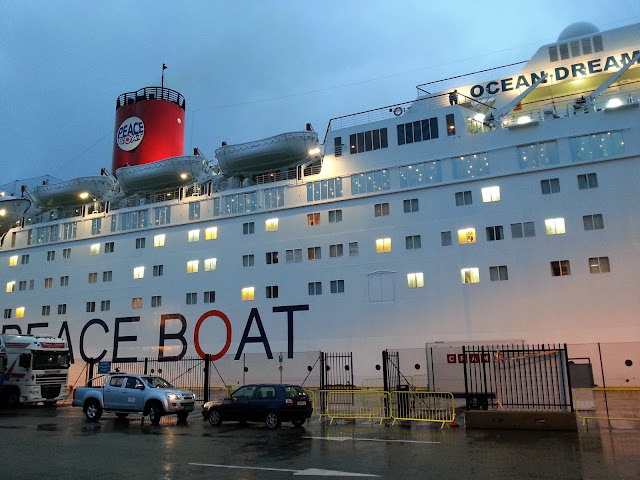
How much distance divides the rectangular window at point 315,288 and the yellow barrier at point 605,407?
14551 millimetres

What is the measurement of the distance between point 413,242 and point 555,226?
6.99 m

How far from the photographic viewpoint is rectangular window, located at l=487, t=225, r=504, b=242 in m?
25.4

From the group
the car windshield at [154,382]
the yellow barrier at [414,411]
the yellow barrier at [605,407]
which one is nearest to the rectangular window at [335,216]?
the yellow barrier at [414,411]

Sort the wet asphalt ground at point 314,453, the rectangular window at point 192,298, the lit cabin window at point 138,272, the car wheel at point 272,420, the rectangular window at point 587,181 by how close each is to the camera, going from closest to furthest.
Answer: the wet asphalt ground at point 314,453, the car wheel at point 272,420, the rectangular window at point 587,181, the rectangular window at point 192,298, the lit cabin window at point 138,272

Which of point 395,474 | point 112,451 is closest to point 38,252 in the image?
point 112,451

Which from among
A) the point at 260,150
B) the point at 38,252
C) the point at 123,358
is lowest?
the point at 123,358

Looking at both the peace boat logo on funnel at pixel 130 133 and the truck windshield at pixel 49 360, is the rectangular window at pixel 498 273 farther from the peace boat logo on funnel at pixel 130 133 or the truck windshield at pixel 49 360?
the peace boat logo on funnel at pixel 130 133

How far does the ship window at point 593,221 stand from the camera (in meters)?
23.7

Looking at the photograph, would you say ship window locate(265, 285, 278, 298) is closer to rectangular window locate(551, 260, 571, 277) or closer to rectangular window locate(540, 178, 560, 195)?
rectangular window locate(551, 260, 571, 277)

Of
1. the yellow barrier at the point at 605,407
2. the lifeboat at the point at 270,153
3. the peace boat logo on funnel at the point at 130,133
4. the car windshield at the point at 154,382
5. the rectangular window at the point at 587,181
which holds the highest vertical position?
the peace boat logo on funnel at the point at 130,133

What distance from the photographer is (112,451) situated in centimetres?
1080

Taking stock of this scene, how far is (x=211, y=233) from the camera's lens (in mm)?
33062

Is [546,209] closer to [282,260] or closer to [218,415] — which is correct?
[282,260]

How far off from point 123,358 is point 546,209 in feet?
89.5
